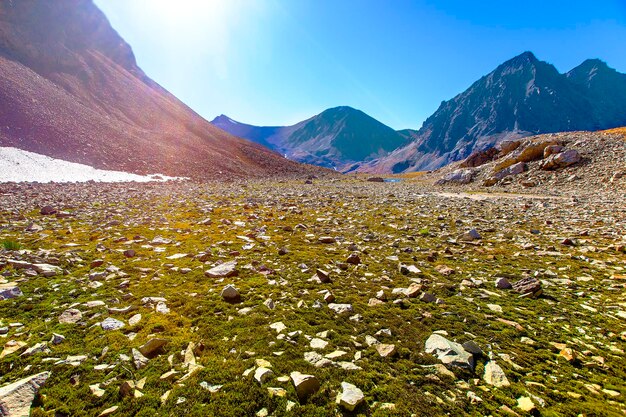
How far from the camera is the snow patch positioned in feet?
108

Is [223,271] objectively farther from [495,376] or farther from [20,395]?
[495,376]

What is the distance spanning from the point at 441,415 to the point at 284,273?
5.06 metres

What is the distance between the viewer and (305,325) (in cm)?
544

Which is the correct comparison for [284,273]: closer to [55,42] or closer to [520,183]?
[520,183]

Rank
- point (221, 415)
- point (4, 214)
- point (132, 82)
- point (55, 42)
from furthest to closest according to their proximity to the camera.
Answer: point (132, 82), point (55, 42), point (4, 214), point (221, 415)

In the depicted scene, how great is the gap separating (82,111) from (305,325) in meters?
79.6

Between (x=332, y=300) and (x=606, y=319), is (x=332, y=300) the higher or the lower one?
the lower one

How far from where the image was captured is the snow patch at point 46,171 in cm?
3297

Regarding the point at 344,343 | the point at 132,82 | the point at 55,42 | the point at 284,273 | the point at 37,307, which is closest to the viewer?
the point at 344,343

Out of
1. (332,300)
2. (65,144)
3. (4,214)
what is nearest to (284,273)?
(332,300)

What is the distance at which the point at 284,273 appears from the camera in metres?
8.04

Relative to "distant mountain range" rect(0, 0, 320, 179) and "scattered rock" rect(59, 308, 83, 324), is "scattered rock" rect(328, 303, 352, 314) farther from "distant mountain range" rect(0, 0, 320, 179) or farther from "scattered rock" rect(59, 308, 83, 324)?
"distant mountain range" rect(0, 0, 320, 179)

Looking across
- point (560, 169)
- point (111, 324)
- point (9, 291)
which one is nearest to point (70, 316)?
point (111, 324)

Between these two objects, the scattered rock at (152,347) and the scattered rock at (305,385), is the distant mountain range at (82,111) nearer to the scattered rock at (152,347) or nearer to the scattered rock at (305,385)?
the scattered rock at (152,347)
